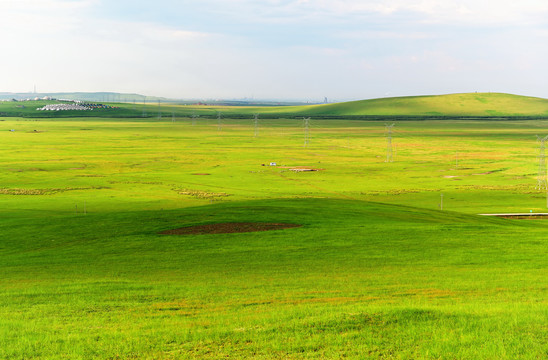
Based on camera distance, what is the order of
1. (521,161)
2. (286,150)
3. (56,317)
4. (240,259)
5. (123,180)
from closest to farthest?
(56,317)
(240,259)
(123,180)
(521,161)
(286,150)

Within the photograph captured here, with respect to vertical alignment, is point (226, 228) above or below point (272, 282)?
below

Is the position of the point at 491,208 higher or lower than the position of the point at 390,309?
lower

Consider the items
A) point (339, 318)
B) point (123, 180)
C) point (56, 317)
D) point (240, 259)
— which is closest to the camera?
point (339, 318)

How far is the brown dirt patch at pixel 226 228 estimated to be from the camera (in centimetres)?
3872

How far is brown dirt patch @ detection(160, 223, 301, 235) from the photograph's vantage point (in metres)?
38.7

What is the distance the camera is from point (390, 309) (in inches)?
700

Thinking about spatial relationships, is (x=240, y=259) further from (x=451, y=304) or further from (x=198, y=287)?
(x=451, y=304)

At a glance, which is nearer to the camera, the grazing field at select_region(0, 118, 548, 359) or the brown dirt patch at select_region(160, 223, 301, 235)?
the grazing field at select_region(0, 118, 548, 359)

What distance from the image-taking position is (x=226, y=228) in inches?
1563

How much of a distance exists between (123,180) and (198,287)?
7654 centimetres

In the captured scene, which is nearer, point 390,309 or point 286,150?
point 390,309

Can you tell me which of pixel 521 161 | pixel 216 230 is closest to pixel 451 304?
pixel 216 230

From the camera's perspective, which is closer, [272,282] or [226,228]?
[272,282]

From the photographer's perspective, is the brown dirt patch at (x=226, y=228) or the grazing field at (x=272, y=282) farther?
the brown dirt patch at (x=226, y=228)
